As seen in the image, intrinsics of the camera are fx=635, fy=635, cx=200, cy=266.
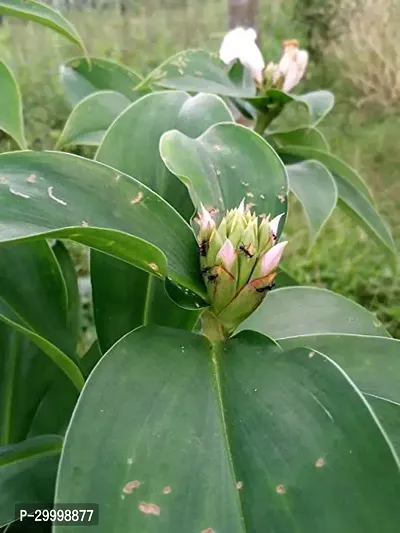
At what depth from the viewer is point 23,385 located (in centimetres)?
59

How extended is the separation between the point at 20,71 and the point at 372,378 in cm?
256

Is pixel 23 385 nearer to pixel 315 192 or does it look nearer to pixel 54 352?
pixel 54 352

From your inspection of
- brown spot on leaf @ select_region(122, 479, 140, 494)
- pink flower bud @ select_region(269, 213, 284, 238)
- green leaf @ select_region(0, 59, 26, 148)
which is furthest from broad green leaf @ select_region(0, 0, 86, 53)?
brown spot on leaf @ select_region(122, 479, 140, 494)

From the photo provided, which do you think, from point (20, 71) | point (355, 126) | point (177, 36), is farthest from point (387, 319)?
point (177, 36)

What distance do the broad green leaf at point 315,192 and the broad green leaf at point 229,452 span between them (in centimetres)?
32

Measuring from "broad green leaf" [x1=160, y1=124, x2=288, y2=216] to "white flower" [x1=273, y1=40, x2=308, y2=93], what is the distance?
0.31 m

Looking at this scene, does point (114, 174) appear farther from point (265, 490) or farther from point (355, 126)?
point (355, 126)

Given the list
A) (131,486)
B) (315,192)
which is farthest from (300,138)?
(131,486)

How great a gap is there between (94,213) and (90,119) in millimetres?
312

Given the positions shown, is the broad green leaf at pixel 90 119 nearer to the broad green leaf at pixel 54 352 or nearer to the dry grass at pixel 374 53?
the broad green leaf at pixel 54 352

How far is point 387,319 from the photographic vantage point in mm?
1542

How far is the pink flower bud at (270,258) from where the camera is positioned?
15.1 inches

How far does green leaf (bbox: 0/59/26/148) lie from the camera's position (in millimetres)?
583

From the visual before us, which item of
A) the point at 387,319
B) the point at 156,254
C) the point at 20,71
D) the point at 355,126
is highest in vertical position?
the point at 156,254
